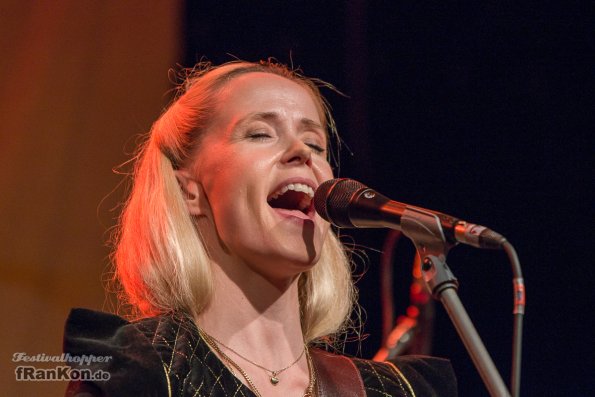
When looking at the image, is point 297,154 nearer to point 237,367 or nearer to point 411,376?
→ point 237,367

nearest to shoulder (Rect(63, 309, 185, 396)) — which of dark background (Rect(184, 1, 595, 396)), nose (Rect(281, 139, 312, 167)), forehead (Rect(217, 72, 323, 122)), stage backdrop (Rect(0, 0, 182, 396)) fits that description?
nose (Rect(281, 139, 312, 167))

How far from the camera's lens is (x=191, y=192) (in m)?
2.32

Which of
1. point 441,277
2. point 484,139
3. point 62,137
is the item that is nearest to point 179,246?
point 441,277

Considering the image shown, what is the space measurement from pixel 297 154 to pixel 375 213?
0.54m

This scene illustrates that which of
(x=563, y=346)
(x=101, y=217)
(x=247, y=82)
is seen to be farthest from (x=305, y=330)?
(x=563, y=346)

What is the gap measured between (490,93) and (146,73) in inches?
67.5

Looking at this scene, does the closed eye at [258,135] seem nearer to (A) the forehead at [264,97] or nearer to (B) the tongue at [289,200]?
(A) the forehead at [264,97]

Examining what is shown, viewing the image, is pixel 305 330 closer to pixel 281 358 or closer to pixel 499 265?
pixel 281 358

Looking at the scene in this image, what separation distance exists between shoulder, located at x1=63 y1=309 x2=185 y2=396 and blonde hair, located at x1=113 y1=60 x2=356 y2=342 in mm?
285

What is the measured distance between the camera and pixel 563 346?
3.78m

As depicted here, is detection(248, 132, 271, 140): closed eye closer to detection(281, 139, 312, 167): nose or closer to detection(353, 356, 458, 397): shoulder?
detection(281, 139, 312, 167): nose

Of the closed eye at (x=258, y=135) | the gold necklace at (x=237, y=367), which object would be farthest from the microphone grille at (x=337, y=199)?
the gold necklace at (x=237, y=367)

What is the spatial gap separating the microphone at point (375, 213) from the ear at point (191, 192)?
490 millimetres

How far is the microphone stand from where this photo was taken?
1.37 m
